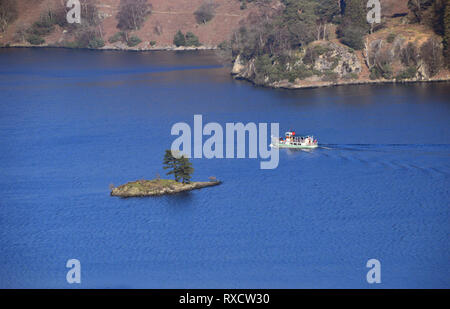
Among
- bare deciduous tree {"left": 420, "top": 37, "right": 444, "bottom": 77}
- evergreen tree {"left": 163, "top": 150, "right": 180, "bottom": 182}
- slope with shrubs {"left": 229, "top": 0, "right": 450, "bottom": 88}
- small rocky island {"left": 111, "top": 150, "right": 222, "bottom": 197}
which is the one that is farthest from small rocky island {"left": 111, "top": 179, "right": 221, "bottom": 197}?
bare deciduous tree {"left": 420, "top": 37, "right": 444, "bottom": 77}

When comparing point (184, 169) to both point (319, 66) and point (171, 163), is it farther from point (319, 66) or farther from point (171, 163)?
point (319, 66)

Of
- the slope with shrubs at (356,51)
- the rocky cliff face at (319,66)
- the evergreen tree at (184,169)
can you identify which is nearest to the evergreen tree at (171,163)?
the evergreen tree at (184,169)

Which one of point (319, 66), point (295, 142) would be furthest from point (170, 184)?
point (319, 66)

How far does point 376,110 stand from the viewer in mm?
156000

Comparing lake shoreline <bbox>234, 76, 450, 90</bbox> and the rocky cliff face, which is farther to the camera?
the rocky cliff face

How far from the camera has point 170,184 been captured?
113 m

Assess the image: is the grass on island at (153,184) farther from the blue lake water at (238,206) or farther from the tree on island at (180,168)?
the blue lake water at (238,206)

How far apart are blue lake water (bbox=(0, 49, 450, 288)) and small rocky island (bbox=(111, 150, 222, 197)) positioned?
1.69 metres

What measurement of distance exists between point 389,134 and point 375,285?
173 feet

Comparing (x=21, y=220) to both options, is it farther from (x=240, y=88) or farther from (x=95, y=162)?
(x=240, y=88)

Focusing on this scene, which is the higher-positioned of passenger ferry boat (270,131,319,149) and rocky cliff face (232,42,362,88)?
rocky cliff face (232,42,362,88)

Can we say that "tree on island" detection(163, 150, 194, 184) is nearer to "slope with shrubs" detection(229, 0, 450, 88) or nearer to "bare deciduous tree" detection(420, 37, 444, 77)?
"slope with shrubs" detection(229, 0, 450, 88)

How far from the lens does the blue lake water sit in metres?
90.6

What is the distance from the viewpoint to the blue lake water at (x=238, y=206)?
90625mm
